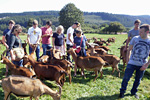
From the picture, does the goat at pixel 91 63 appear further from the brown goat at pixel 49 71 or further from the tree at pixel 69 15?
the tree at pixel 69 15

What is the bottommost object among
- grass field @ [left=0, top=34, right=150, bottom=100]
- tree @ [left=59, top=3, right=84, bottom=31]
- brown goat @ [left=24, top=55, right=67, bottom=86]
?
grass field @ [left=0, top=34, right=150, bottom=100]

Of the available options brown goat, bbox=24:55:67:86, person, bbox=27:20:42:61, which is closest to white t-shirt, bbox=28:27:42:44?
person, bbox=27:20:42:61

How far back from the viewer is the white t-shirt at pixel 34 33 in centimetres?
672

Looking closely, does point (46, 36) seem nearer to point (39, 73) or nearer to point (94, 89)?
point (39, 73)

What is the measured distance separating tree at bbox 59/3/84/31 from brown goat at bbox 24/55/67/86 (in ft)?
171

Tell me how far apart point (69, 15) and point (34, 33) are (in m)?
55.0

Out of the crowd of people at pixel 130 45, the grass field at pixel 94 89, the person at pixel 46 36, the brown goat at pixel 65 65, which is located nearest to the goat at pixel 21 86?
the grass field at pixel 94 89

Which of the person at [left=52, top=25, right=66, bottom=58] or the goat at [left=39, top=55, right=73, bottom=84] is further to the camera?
the person at [left=52, top=25, right=66, bottom=58]

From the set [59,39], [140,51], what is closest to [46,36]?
[59,39]

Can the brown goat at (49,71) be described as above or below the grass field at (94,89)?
above

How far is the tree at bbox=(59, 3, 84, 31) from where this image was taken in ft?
189

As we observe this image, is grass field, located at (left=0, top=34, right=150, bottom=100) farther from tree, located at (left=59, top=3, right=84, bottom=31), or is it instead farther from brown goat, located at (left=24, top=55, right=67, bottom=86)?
tree, located at (left=59, top=3, right=84, bottom=31)

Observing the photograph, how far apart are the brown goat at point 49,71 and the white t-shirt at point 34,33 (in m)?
1.68

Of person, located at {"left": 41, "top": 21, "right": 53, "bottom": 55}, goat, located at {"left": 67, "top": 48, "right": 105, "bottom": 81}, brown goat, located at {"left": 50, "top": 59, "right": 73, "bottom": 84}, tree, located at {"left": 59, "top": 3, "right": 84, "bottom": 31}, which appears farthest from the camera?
tree, located at {"left": 59, "top": 3, "right": 84, "bottom": 31}
